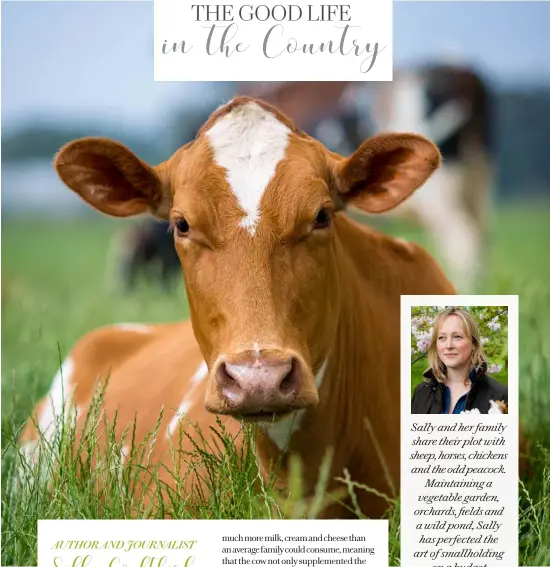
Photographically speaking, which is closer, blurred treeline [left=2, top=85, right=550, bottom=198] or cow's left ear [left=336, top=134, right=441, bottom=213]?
cow's left ear [left=336, top=134, right=441, bottom=213]

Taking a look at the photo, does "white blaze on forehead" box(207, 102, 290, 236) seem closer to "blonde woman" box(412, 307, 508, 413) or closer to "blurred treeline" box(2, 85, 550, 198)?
"blurred treeline" box(2, 85, 550, 198)

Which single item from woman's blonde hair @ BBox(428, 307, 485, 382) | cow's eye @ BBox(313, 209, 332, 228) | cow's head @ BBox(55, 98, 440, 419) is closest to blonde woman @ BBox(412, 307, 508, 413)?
woman's blonde hair @ BBox(428, 307, 485, 382)

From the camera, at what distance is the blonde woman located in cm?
339

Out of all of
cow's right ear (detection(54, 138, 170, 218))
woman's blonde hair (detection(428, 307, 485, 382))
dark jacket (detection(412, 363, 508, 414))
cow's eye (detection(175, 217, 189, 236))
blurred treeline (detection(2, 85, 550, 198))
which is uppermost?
blurred treeline (detection(2, 85, 550, 198))

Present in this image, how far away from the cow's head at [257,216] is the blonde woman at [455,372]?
0.43 meters

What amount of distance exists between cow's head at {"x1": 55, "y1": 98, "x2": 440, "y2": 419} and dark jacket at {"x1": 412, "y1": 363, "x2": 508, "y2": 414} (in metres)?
0.43

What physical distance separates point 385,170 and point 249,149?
538 mm

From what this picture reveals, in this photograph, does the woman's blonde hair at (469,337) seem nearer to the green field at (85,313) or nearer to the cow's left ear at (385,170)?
the green field at (85,313)

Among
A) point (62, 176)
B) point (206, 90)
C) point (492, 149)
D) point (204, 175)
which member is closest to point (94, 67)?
point (206, 90)

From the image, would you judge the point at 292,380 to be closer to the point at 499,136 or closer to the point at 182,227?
the point at 182,227

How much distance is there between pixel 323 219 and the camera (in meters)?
3.10

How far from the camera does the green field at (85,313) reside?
3.37m

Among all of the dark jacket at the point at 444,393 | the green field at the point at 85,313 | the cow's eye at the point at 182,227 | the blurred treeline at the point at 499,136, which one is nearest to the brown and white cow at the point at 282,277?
the cow's eye at the point at 182,227

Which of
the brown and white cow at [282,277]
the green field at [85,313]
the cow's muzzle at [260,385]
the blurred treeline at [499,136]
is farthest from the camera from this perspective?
the blurred treeline at [499,136]
